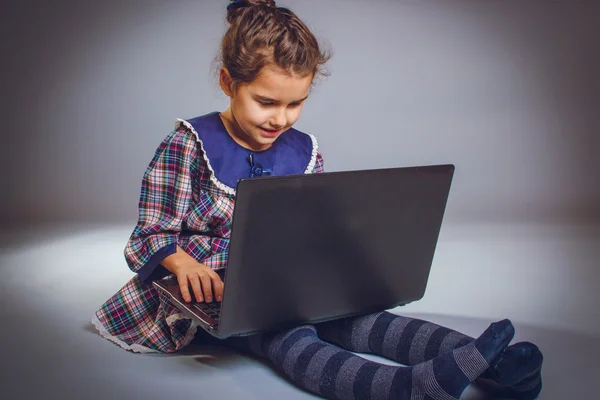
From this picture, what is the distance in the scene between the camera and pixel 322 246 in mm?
1222

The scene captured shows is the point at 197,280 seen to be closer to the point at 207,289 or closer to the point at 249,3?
the point at 207,289

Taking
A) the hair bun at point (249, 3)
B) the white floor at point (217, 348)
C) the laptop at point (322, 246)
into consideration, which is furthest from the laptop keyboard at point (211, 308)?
the hair bun at point (249, 3)

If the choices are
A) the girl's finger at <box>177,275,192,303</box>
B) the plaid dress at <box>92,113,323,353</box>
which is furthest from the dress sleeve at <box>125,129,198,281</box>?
the girl's finger at <box>177,275,192,303</box>

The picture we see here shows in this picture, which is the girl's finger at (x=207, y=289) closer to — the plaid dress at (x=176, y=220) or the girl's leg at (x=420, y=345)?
the plaid dress at (x=176, y=220)

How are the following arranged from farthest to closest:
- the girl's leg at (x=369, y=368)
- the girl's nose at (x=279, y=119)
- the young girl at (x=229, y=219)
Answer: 1. the girl's nose at (x=279, y=119)
2. the young girl at (x=229, y=219)
3. the girl's leg at (x=369, y=368)

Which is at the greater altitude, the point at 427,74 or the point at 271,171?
the point at 427,74

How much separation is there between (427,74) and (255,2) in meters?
1.05

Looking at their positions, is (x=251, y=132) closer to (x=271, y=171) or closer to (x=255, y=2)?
(x=271, y=171)

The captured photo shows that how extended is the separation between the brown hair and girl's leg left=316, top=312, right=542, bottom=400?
417mm

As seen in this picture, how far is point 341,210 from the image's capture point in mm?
1202

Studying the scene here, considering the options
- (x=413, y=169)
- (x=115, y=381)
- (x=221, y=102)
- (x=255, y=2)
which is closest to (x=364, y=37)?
(x=221, y=102)

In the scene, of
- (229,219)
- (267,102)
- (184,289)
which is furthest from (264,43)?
(184,289)

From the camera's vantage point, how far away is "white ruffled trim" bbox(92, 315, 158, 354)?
1407 millimetres

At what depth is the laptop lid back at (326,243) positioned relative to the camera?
1151mm
